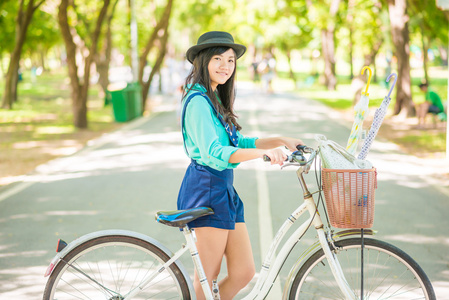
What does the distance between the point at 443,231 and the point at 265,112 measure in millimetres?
15585

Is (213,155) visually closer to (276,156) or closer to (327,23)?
(276,156)

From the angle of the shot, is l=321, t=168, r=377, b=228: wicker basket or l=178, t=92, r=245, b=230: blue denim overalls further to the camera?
l=178, t=92, r=245, b=230: blue denim overalls

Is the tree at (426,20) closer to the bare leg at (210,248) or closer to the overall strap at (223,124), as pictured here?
the overall strap at (223,124)

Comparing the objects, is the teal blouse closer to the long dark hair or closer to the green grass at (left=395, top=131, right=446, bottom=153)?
the long dark hair

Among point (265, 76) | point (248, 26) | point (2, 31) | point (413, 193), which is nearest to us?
point (413, 193)

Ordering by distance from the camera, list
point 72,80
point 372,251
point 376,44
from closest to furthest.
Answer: point 372,251 → point 72,80 → point 376,44

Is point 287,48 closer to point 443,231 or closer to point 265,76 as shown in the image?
point 265,76

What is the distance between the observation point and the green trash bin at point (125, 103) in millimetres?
20031

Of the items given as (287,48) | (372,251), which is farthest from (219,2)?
(372,251)

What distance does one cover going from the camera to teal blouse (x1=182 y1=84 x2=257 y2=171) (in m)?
3.14

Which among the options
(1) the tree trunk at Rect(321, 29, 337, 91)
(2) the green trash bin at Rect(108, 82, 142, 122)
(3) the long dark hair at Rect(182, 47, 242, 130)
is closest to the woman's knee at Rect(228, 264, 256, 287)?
(3) the long dark hair at Rect(182, 47, 242, 130)

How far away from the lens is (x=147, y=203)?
8.08 metres

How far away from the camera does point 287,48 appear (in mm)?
55906

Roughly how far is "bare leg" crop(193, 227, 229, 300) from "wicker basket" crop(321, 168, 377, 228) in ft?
2.24
